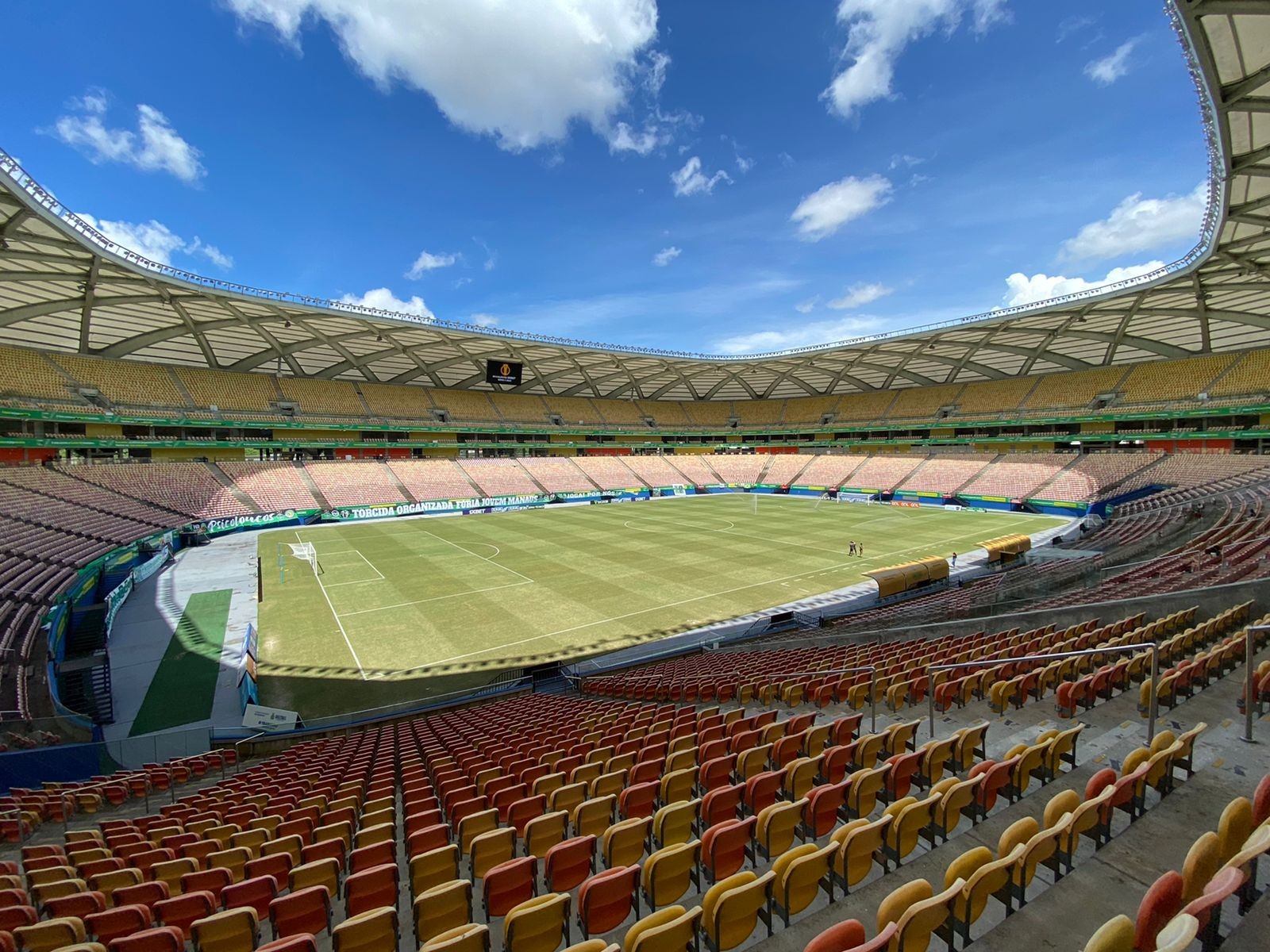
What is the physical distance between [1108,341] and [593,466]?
180 feet

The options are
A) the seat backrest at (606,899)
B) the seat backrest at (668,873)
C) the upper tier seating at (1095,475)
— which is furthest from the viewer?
the upper tier seating at (1095,475)

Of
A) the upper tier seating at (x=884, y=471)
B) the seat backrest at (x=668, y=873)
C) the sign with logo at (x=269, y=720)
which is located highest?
the upper tier seating at (x=884, y=471)

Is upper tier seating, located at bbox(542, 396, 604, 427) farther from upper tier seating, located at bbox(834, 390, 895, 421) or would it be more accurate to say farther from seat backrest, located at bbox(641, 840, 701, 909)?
seat backrest, located at bbox(641, 840, 701, 909)

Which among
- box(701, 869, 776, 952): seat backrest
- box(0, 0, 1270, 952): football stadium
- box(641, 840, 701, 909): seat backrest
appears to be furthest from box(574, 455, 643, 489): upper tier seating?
box(701, 869, 776, 952): seat backrest

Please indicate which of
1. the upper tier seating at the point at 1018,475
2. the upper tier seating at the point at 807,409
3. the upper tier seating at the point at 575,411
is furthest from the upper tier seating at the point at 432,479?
the upper tier seating at the point at 1018,475

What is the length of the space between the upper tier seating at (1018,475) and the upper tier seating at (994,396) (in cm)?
889

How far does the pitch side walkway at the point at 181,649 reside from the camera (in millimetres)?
14992

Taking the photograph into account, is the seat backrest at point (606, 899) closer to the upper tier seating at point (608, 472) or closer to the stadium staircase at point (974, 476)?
the stadium staircase at point (974, 476)

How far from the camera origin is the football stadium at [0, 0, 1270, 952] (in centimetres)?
415

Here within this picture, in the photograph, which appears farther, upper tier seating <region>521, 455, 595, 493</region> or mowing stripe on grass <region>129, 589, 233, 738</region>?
upper tier seating <region>521, 455, 595, 493</region>

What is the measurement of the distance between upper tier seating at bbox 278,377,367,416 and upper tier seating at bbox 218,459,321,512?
7648mm

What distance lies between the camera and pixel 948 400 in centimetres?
6994

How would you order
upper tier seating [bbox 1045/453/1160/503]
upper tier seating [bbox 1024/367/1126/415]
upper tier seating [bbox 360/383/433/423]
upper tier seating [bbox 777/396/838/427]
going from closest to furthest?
upper tier seating [bbox 1045/453/1160/503]
upper tier seating [bbox 1024/367/1126/415]
upper tier seating [bbox 360/383/433/423]
upper tier seating [bbox 777/396/838/427]

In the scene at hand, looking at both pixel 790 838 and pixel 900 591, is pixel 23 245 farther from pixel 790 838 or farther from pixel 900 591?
pixel 900 591
